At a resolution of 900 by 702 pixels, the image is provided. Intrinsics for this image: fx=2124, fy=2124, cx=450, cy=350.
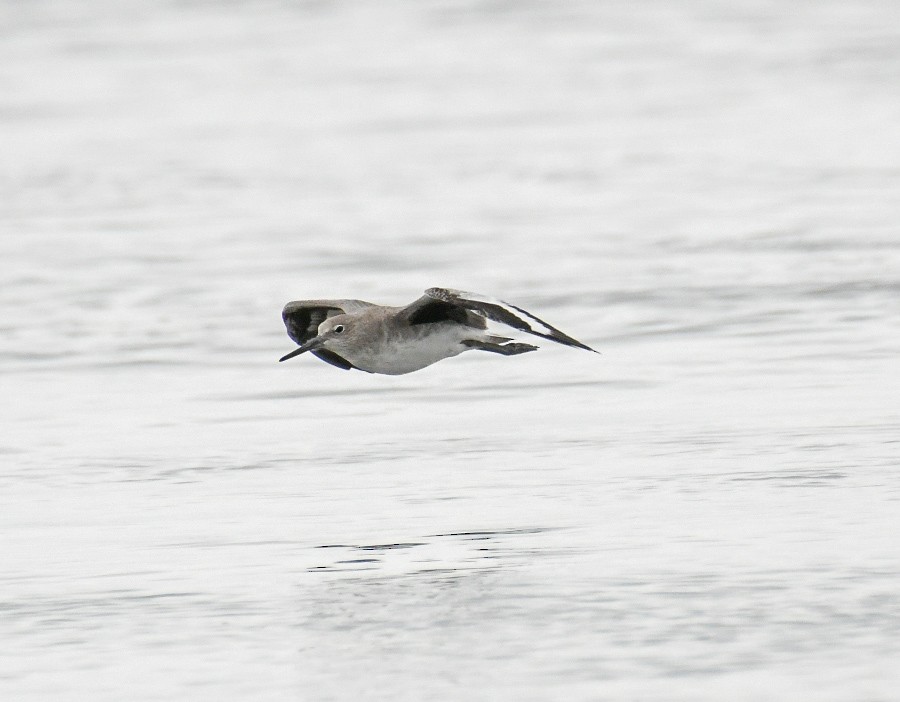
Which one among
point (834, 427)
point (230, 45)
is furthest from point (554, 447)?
point (230, 45)

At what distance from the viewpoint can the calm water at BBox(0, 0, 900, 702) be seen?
7879mm

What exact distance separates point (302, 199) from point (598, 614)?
12891mm

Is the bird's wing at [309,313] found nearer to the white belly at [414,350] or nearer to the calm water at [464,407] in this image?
the calm water at [464,407]

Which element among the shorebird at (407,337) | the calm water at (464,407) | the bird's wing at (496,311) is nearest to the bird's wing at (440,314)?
the shorebird at (407,337)

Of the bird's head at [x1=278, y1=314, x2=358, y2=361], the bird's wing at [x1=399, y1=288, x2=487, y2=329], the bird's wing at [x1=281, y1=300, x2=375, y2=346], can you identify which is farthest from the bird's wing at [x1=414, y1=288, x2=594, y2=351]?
the bird's wing at [x1=281, y1=300, x2=375, y2=346]

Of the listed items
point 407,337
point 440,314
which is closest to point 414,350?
point 407,337

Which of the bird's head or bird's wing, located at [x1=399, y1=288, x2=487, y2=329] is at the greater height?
bird's wing, located at [x1=399, y1=288, x2=487, y2=329]

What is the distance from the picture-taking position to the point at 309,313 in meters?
12.0

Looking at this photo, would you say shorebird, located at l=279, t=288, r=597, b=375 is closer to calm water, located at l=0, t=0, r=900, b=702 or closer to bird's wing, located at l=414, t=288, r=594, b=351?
bird's wing, located at l=414, t=288, r=594, b=351

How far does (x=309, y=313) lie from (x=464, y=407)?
1.04 meters

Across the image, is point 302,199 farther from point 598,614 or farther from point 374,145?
point 598,614

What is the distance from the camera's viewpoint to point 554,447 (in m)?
11.0

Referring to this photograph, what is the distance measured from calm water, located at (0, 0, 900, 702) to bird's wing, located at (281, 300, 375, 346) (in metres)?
0.49

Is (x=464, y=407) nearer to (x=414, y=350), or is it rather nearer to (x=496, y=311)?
(x=414, y=350)
